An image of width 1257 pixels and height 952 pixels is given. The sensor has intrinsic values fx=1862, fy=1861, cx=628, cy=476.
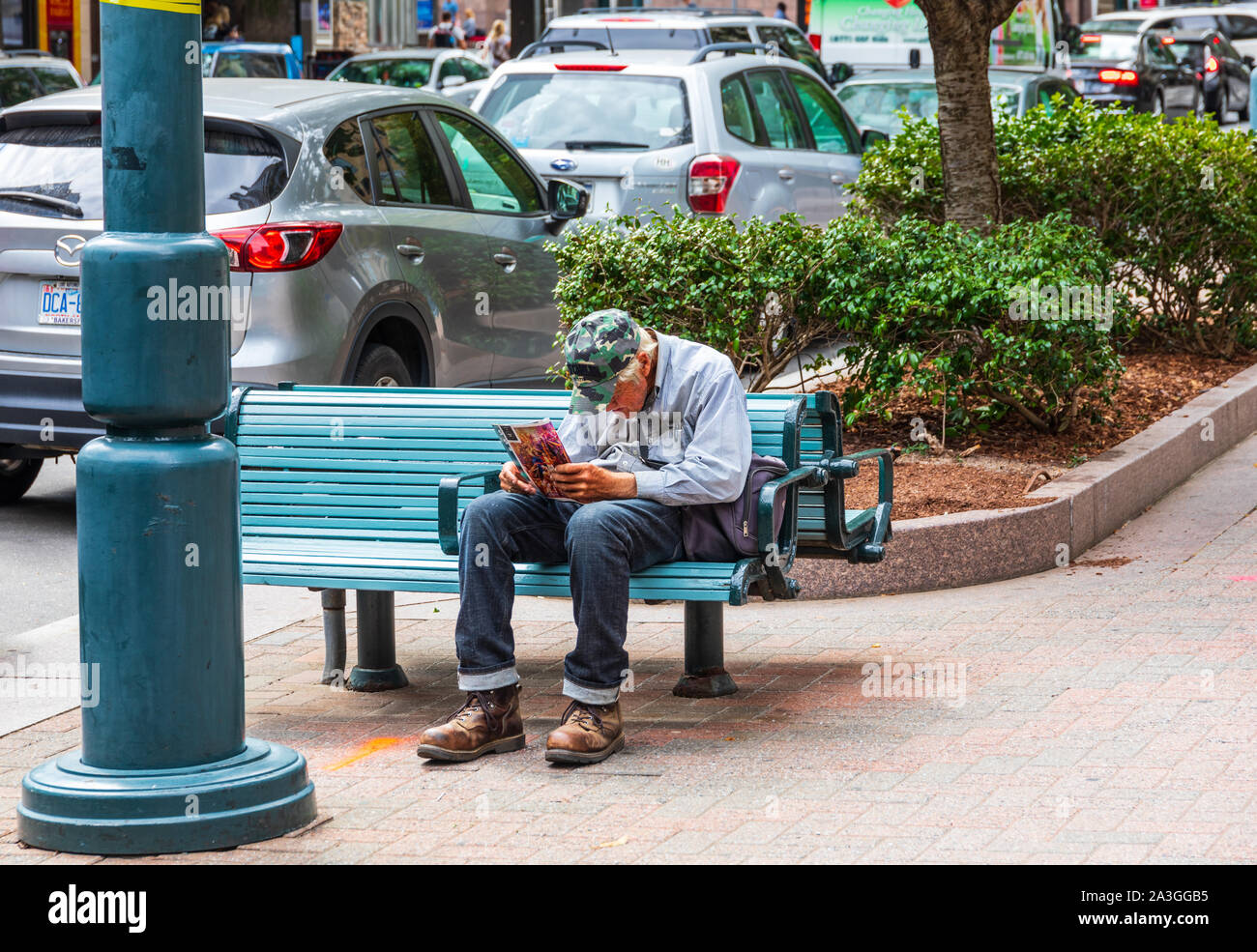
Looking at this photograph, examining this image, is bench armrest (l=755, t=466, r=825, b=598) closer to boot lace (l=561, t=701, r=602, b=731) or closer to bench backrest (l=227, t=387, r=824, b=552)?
bench backrest (l=227, t=387, r=824, b=552)

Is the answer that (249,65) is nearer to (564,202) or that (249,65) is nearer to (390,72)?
(390,72)

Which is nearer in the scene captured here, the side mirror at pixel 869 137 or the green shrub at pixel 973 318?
the green shrub at pixel 973 318

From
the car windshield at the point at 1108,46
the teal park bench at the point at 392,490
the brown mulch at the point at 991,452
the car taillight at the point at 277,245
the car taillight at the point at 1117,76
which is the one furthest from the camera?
the car windshield at the point at 1108,46

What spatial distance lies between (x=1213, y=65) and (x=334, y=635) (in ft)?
95.2

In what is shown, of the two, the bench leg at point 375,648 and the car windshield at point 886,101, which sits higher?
the car windshield at point 886,101

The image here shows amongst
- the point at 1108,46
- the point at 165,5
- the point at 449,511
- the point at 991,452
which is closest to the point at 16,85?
the point at 991,452

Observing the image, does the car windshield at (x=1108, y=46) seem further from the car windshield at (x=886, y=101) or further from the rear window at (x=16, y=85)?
the rear window at (x=16, y=85)

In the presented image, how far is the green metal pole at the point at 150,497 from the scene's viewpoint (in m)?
4.23

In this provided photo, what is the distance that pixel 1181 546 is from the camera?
24.6 feet

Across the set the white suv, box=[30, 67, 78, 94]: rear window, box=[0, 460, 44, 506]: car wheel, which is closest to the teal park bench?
box=[0, 460, 44, 506]: car wheel

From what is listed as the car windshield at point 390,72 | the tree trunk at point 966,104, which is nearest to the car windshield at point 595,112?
the tree trunk at point 966,104

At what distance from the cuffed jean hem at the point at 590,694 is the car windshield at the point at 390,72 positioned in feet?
69.0

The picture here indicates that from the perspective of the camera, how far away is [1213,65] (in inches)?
1247
